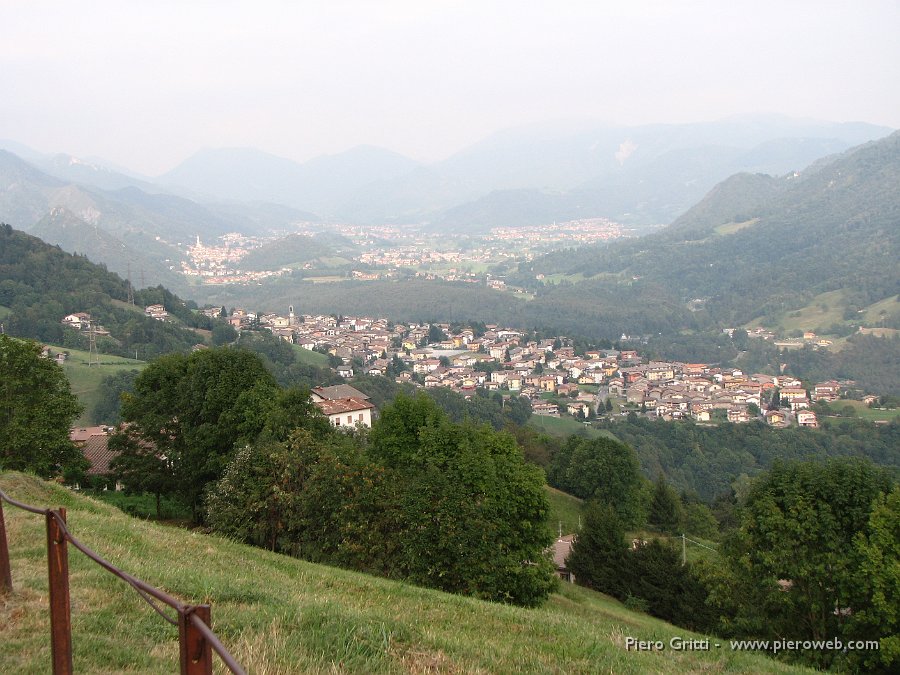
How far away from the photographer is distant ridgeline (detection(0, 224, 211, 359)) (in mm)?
66125

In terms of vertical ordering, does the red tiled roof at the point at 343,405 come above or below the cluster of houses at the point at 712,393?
above

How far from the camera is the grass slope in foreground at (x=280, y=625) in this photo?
4.57 meters

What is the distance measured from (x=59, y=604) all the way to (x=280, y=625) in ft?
7.96

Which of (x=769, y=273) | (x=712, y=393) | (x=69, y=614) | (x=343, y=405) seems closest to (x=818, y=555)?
(x=69, y=614)

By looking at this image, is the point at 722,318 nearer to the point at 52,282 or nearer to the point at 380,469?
the point at 52,282

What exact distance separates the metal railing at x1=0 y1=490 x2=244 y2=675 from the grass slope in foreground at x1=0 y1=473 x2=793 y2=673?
1.05 metres

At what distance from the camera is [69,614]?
3.47 metres

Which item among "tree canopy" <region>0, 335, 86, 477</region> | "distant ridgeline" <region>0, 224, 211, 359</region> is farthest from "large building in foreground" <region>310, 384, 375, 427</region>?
"distant ridgeline" <region>0, 224, 211, 359</region>

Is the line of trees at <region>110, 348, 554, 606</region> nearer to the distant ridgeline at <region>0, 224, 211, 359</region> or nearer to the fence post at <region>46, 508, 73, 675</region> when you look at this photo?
the fence post at <region>46, 508, 73, 675</region>

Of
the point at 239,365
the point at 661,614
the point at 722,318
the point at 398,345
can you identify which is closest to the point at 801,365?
the point at 722,318

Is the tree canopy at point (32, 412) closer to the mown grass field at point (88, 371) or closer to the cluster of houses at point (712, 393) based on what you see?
the mown grass field at point (88, 371)

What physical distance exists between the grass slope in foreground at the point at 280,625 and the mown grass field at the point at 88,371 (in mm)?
43183

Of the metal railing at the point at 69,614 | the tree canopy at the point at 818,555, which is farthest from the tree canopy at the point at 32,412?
the tree canopy at the point at 818,555

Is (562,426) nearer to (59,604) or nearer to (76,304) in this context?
(76,304)
